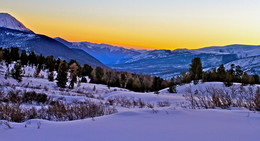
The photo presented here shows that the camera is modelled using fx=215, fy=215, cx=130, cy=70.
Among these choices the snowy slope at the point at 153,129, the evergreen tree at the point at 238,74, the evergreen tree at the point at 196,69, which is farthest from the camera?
the evergreen tree at the point at 196,69

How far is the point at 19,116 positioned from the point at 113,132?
3168 millimetres

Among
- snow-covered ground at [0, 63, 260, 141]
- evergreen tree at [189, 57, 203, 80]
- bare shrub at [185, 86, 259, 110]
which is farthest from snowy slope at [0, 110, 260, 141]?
evergreen tree at [189, 57, 203, 80]

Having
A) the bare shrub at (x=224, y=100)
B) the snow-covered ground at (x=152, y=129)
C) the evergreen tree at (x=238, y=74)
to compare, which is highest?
the evergreen tree at (x=238, y=74)

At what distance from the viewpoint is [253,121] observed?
4.23 metres

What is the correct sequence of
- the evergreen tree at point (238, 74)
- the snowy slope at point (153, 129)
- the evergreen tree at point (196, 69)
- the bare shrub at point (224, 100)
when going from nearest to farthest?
1. the snowy slope at point (153, 129)
2. the bare shrub at point (224, 100)
3. the evergreen tree at point (238, 74)
4. the evergreen tree at point (196, 69)

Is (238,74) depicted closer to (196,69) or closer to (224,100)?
(196,69)

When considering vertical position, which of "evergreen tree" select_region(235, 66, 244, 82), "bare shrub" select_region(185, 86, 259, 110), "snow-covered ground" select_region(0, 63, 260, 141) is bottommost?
"snow-covered ground" select_region(0, 63, 260, 141)

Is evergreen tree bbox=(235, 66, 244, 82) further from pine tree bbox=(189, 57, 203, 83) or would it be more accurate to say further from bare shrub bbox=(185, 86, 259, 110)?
bare shrub bbox=(185, 86, 259, 110)

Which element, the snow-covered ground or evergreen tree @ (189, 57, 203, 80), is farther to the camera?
evergreen tree @ (189, 57, 203, 80)

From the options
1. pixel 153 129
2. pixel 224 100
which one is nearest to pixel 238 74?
pixel 224 100

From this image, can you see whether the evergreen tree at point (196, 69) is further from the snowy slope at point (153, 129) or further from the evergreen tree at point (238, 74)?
the snowy slope at point (153, 129)

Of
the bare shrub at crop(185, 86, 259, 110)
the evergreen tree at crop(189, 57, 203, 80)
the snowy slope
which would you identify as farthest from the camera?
the evergreen tree at crop(189, 57, 203, 80)

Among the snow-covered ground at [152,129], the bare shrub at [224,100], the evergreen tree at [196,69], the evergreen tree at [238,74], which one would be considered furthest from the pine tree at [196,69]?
the snow-covered ground at [152,129]

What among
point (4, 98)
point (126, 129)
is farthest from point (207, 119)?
point (4, 98)
